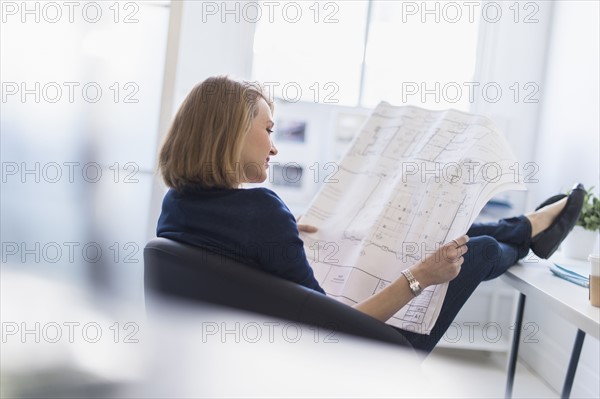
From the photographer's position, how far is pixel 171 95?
2467mm

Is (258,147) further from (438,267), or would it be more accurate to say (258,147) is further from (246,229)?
(438,267)

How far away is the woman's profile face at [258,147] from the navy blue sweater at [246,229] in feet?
0.40

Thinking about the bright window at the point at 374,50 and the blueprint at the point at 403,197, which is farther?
the bright window at the point at 374,50

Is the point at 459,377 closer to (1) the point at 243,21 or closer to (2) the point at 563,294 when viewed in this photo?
(2) the point at 563,294

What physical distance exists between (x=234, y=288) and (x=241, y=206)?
180 mm

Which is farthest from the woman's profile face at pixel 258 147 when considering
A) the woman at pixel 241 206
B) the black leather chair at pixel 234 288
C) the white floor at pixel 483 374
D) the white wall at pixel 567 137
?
the white wall at pixel 567 137

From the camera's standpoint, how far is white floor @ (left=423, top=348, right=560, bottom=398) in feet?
7.41

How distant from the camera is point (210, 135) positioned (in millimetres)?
1169

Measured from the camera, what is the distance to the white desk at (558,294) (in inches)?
44.1

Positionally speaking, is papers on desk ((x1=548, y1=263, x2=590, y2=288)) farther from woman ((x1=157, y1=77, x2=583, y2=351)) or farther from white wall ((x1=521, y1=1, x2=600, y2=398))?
white wall ((x1=521, y1=1, x2=600, y2=398))

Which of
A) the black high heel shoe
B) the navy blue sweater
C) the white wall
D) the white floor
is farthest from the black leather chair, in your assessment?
the white wall

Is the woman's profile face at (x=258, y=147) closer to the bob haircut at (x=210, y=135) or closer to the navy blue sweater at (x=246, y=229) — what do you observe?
the bob haircut at (x=210, y=135)

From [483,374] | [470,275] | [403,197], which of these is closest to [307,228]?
[403,197]

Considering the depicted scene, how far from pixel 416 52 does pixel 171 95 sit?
1.21m
